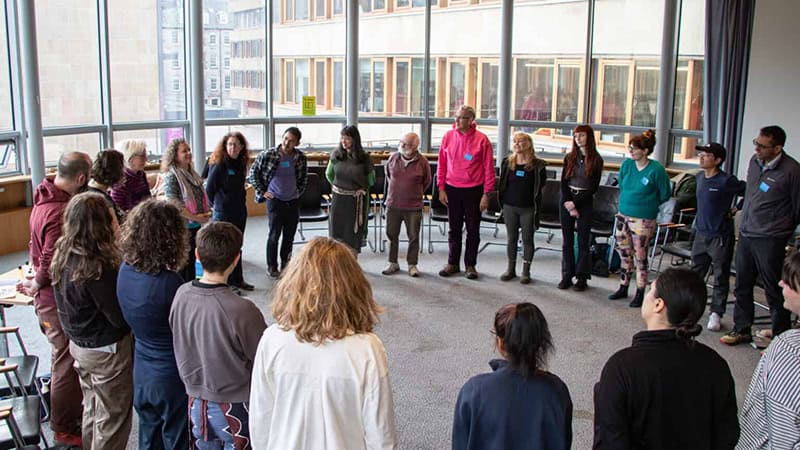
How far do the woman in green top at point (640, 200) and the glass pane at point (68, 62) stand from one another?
18.6 feet

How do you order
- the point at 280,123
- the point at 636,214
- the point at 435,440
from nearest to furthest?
the point at 435,440
the point at 636,214
the point at 280,123

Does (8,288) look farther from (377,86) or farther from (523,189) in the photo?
(377,86)

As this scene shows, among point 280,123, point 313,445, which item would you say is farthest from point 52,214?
point 280,123

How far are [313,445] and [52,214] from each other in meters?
2.13

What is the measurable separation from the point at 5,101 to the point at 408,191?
420 cm

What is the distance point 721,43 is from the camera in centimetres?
811

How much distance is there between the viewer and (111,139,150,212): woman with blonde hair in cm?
541

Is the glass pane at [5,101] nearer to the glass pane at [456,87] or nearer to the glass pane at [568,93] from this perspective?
the glass pane at [456,87]

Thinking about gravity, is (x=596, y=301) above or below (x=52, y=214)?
below

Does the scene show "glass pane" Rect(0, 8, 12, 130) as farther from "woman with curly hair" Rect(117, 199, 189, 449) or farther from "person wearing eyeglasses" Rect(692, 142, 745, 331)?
"person wearing eyeglasses" Rect(692, 142, 745, 331)

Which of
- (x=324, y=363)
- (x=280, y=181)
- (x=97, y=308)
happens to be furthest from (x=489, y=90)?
(x=324, y=363)

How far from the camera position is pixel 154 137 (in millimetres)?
9008

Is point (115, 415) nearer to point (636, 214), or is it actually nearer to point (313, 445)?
point (313, 445)

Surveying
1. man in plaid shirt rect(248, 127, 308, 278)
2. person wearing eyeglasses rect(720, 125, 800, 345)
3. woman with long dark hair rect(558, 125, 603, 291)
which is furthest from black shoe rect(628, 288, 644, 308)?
man in plaid shirt rect(248, 127, 308, 278)
